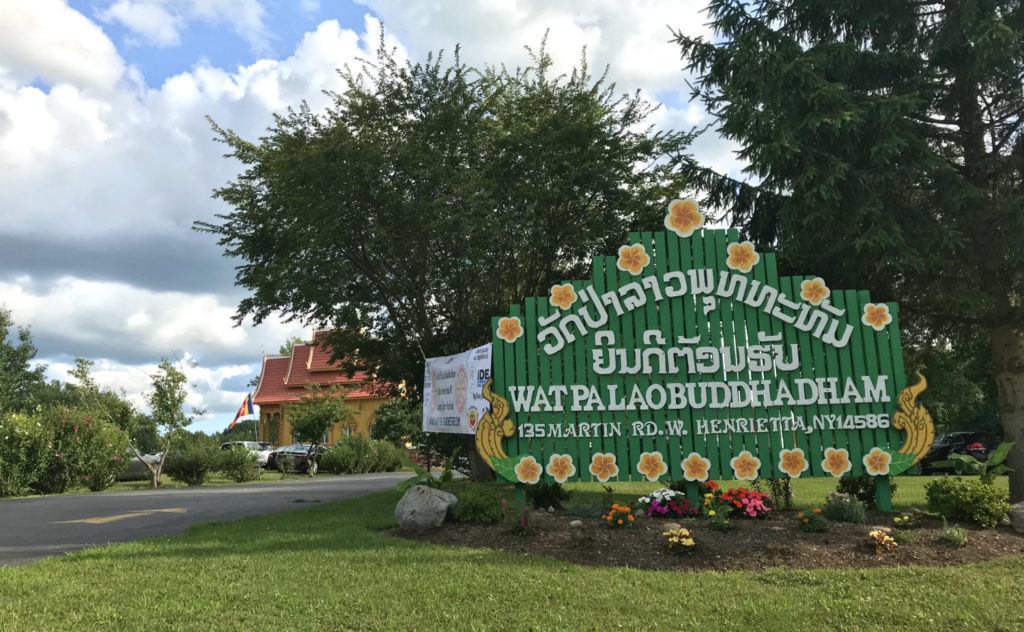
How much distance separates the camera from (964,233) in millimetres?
10883

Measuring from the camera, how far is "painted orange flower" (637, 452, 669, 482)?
9.60m

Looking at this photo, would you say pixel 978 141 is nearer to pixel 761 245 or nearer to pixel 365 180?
pixel 761 245

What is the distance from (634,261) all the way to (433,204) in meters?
4.80

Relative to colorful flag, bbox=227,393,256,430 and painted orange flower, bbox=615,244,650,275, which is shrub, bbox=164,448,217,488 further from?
painted orange flower, bbox=615,244,650,275

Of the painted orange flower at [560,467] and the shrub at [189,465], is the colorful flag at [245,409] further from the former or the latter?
the painted orange flower at [560,467]

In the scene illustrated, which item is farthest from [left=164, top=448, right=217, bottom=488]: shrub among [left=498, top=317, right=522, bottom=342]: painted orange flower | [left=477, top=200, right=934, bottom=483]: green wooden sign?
[left=498, top=317, right=522, bottom=342]: painted orange flower

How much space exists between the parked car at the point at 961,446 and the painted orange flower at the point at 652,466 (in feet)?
53.9

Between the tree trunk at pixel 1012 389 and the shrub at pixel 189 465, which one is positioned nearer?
the tree trunk at pixel 1012 389

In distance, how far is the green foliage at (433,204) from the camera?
13945 millimetres

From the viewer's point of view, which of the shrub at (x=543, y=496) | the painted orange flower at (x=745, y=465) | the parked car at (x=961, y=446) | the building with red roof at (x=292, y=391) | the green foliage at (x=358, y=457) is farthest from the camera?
the building with red roof at (x=292, y=391)

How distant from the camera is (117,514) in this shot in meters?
13.1

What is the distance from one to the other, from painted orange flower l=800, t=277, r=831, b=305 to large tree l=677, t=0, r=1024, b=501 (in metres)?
0.94

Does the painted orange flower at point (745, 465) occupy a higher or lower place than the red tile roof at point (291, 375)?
lower

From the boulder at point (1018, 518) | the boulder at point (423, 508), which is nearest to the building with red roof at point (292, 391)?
the boulder at point (423, 508)
